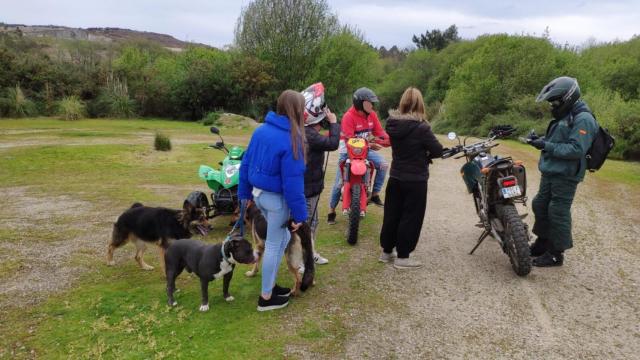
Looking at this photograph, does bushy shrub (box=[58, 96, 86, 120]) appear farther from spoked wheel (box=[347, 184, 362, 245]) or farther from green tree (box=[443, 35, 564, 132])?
green tree (box=[443, 35, 564, 132])

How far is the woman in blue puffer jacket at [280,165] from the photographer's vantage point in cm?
322

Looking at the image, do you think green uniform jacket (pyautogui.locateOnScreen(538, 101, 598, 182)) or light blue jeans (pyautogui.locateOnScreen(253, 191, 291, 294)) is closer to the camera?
light blue jeans (pyautogui.locateOnScreen(253, 191, 291, 294))

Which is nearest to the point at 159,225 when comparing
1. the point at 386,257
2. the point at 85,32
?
the point at 386,257

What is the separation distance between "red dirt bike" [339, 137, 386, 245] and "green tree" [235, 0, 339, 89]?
25693 millimetres

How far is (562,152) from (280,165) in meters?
2.92

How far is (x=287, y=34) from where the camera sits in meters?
30.5

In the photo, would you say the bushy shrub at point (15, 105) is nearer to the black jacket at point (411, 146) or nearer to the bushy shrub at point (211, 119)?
the bushy shrub at point (211, 119)

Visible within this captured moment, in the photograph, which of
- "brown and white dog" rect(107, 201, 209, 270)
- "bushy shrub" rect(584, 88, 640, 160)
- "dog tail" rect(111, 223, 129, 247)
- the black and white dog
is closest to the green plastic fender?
the black and white dog

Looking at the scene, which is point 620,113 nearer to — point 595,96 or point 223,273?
point 595,96

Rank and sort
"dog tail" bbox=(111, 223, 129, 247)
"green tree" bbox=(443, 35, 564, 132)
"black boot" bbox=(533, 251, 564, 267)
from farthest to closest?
"green tree" bbox=(443, 35, 564, 132) → "black boot" bbox=(533, 251, 564, 267) → "dog tail" bbox=(111, 223, 129, 247)

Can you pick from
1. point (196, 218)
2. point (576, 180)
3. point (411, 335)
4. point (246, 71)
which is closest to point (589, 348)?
point (411, 335)

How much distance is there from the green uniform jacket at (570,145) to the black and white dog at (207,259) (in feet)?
10.5

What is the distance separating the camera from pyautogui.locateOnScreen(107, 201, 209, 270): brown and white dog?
14.2 feet

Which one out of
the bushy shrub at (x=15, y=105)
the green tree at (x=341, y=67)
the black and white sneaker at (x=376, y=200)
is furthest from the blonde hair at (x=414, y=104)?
the green tree at (x=341, y=67)
